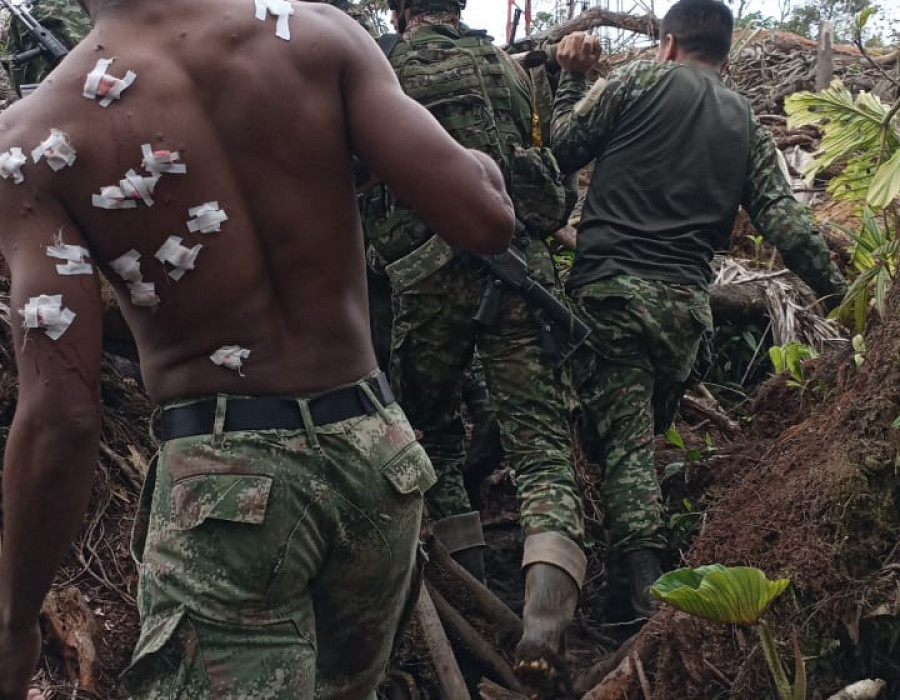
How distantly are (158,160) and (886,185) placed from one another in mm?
2674

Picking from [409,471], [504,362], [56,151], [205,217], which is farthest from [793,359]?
[56,151]

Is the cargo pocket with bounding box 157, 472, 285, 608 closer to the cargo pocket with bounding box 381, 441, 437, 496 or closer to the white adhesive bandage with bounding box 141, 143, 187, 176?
the cargo pocket with bounding box 381, 441, 437, 496

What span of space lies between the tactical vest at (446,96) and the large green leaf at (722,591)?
182 cm

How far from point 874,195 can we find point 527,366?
4.53ft

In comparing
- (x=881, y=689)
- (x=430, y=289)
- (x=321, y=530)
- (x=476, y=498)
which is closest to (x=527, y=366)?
(x=430, y=289)

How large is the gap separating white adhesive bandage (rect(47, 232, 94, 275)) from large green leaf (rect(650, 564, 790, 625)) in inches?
60.0

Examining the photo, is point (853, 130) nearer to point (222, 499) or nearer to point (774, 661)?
point (774, 661)

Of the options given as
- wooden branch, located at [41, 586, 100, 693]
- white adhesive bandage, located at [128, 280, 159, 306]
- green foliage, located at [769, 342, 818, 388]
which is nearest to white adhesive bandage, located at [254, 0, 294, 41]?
white adhesive bandage, located at [128, 280, 159, 306]

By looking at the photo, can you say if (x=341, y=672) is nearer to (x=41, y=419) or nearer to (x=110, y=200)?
(x=41, y=419)

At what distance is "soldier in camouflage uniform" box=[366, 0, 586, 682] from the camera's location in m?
3.85

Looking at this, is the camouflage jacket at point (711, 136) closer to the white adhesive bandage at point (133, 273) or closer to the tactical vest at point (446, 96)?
the tactical vest at point (446, 96)

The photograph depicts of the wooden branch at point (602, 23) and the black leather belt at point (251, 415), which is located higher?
the black leather belt at point (251, 415)

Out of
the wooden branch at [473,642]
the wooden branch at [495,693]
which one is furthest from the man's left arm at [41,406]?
the wooden branch at [473,642]

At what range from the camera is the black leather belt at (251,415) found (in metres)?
2.04
